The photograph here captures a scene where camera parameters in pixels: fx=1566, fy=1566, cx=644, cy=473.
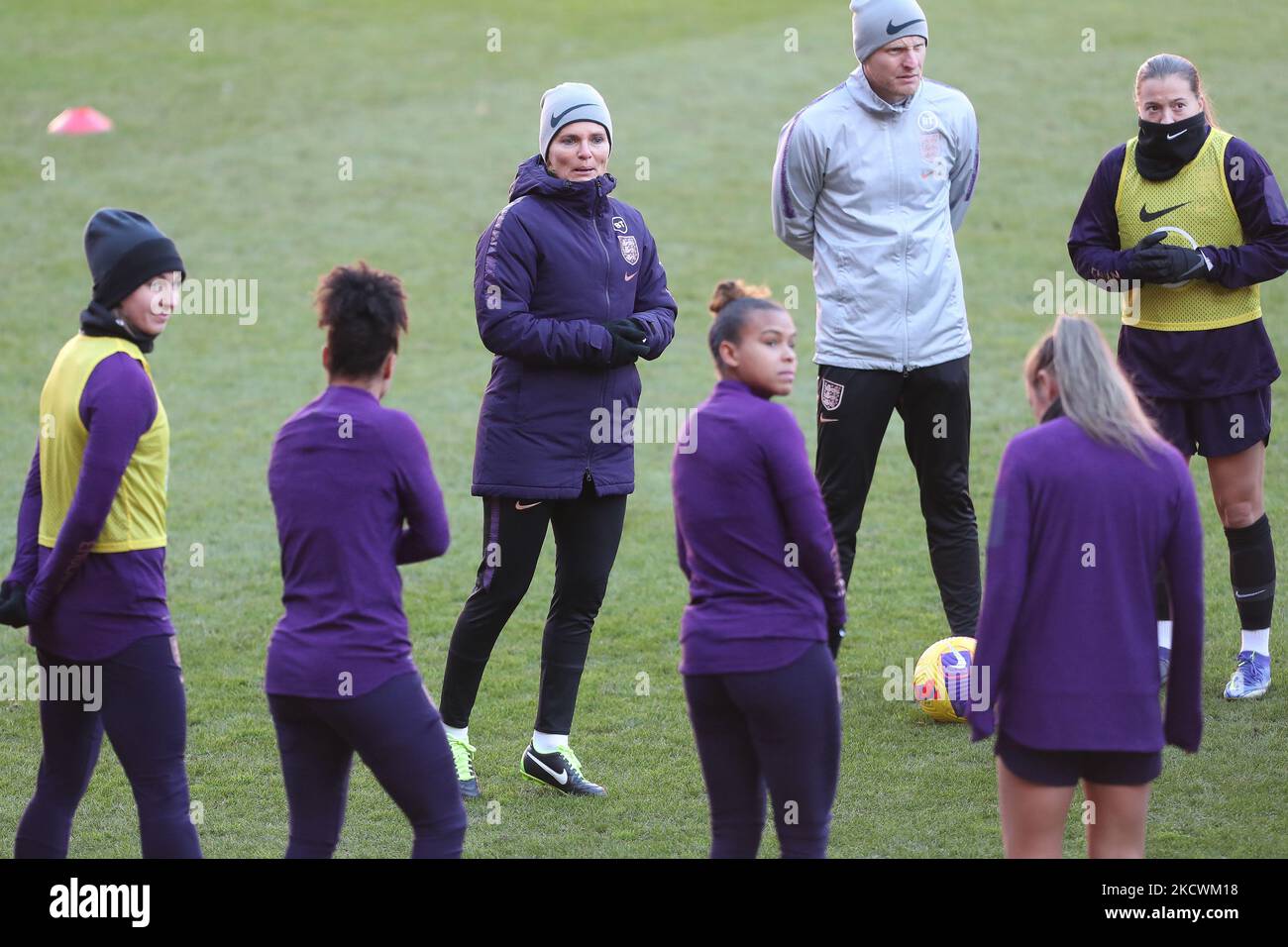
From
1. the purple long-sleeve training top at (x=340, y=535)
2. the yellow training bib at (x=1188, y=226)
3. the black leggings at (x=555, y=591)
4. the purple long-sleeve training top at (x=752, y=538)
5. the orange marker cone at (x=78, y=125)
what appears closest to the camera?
the purple long-sleeve training top at (x=340, y=535)

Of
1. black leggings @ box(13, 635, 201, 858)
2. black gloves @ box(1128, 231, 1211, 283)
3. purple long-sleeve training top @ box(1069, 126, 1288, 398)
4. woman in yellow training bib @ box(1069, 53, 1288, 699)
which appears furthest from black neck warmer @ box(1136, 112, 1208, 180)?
black leggings @ box(13, 635, 201, 858)

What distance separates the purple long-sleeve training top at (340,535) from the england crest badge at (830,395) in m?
2.63

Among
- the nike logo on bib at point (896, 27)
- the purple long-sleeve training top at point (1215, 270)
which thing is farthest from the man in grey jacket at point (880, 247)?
the purple long-sleeve training top at point (1215, 270)

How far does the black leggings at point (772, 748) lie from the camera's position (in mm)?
4027

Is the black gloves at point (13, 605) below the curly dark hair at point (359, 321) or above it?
below

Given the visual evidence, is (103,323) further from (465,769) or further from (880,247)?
(880,247)

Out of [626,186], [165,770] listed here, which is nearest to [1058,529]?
[165,770]

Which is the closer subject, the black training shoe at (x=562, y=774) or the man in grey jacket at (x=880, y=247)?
the black training shoe at (x=562, y=774)

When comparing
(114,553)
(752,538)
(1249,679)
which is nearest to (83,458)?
(114,553)

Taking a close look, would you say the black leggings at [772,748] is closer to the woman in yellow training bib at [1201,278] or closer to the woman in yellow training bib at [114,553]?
the woman in yellow training bib at [114,553]

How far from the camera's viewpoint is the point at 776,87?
68.1 ft
